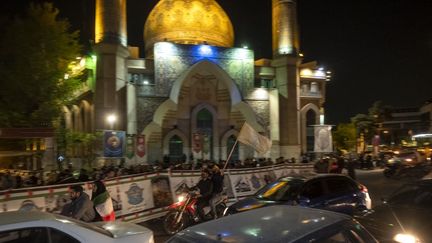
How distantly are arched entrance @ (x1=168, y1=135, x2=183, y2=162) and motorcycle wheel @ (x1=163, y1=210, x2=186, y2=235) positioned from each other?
24.3 meters

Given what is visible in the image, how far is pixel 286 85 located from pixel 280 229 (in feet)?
101

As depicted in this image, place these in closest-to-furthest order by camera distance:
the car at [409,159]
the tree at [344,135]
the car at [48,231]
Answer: the car at [48,231] → the car at [409,159] → the tree at [344,135]

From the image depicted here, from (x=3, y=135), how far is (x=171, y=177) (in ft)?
25.5

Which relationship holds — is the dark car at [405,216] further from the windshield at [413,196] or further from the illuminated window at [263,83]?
the illuminated window at [263,83]

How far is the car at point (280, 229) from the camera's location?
3041mm

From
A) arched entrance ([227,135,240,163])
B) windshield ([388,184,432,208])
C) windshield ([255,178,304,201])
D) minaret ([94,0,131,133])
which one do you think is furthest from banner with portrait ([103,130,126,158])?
windshield ([388,184,432,208])

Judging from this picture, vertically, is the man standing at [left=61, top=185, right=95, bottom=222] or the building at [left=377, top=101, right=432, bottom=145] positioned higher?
the building at [left=377, top=101, right=432, bottom=145]

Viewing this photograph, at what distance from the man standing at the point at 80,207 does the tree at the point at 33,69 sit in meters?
15.2

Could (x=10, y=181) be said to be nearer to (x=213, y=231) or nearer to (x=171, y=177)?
(x=171, y=177)

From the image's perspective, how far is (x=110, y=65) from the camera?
2730 centimetres

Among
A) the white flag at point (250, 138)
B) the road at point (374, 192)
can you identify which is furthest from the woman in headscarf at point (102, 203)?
the white flag at point (250, 138)

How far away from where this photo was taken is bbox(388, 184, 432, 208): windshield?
22.5 ft

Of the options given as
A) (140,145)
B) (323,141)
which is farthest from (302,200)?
(323,141)

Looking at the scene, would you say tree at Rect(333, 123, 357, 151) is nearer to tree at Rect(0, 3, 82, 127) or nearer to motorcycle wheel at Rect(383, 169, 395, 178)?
motorcycle wheel at Rect(383, 169, 395, 178)
